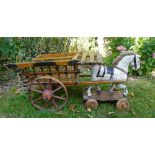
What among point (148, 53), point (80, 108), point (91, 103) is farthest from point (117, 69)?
point (148, 53)

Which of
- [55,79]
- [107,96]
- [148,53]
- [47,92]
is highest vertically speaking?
[148,53]

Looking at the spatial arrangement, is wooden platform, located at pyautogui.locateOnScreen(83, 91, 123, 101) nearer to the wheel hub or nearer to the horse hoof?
the horse hoof

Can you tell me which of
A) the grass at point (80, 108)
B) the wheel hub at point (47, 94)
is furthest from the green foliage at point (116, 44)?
the wheel hub at point (47, 94)

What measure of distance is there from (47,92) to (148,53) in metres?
2.97

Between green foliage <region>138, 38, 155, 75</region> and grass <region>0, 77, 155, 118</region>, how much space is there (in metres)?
0.97

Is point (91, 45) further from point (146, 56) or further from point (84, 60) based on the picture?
point (84, 60)

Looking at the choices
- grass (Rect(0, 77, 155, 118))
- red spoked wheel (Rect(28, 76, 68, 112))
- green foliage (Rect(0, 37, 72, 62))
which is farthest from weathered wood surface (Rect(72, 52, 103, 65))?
green foliage (Rect(0, 37, 72, 62))

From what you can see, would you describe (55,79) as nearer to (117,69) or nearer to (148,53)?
(117,69)

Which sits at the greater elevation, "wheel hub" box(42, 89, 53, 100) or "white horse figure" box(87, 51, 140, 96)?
"white horse figure" box(87, 51, 140, 96)

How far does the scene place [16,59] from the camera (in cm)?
758

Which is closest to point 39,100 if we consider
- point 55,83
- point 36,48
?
point 55,83

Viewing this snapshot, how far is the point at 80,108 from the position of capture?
5.53 m

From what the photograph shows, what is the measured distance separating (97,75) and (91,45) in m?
3.87

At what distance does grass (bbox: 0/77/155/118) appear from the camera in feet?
17.4
